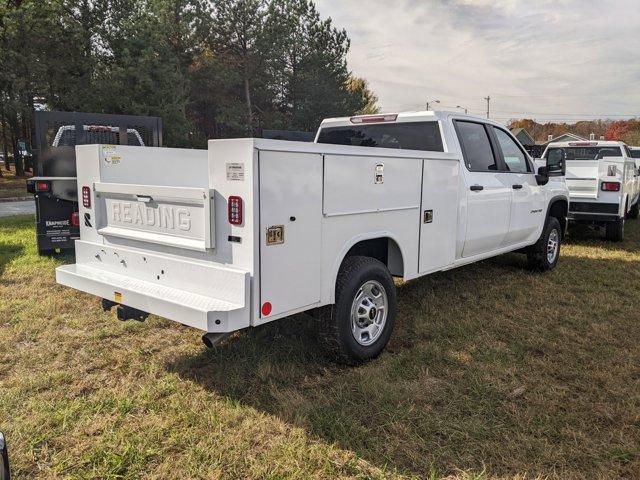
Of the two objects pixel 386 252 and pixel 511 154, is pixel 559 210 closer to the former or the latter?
pixel 511 154

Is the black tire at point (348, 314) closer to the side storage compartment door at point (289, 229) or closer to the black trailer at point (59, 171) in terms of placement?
the side storage compartment door at point (289, 229)

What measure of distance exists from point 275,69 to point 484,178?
2606 centimetres

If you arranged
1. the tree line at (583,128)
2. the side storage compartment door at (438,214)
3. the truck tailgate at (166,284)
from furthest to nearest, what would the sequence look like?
the tree line at (583,128) → the side storage compartment door at (438,214) → the truck tailgate at (166,284)

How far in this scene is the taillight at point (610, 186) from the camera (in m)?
9.13

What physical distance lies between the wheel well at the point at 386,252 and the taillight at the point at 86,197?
217 cm

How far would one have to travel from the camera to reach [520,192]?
20.4 feet

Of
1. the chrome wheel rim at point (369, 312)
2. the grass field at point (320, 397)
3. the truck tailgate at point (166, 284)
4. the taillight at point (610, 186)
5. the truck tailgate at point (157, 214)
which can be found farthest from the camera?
the taillight at point (610, 186)

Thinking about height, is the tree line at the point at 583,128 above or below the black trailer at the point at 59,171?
above

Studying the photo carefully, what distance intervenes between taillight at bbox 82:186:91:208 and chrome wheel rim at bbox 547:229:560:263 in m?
5.97

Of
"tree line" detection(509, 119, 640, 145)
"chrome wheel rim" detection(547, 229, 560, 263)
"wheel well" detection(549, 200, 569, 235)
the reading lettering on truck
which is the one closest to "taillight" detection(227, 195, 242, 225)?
the reading lettering on truck

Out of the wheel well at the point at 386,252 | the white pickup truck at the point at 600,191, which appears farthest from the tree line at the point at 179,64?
the wheel well at the point at 386,252

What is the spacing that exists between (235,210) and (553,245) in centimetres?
581

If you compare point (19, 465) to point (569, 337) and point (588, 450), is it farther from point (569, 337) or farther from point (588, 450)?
point (569, 337)

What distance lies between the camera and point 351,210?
12.1 ft
